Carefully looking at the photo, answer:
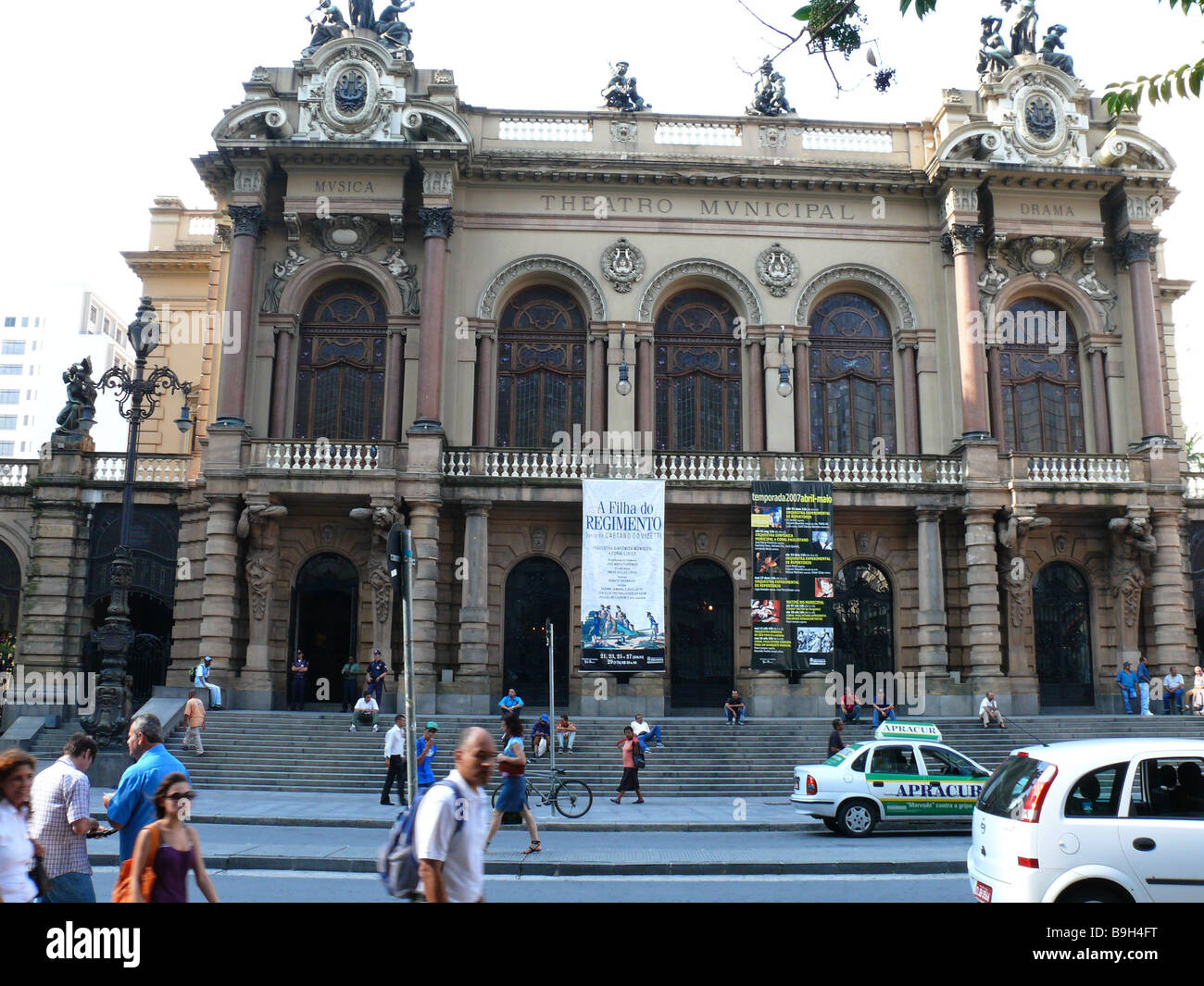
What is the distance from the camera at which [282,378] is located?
2986 cm

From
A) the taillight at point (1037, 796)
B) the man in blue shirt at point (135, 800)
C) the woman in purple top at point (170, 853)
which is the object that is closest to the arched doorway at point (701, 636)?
the taillight at point (1037, 796)

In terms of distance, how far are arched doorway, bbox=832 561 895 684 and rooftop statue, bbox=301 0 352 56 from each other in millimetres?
22739

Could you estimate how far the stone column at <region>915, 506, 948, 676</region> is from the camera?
28.1 m

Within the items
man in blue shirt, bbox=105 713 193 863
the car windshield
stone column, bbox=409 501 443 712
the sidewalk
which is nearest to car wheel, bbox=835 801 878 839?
the sidewalk

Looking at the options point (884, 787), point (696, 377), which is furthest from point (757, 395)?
point (884, 787)

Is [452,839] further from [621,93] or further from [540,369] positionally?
[621,93]

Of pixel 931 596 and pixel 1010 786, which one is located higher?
pixel 931 596

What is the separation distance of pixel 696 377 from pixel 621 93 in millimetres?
9749

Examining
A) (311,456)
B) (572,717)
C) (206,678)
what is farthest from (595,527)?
(206,678)

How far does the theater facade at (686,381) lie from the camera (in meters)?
28.0

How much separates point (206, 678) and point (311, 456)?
6.51m
